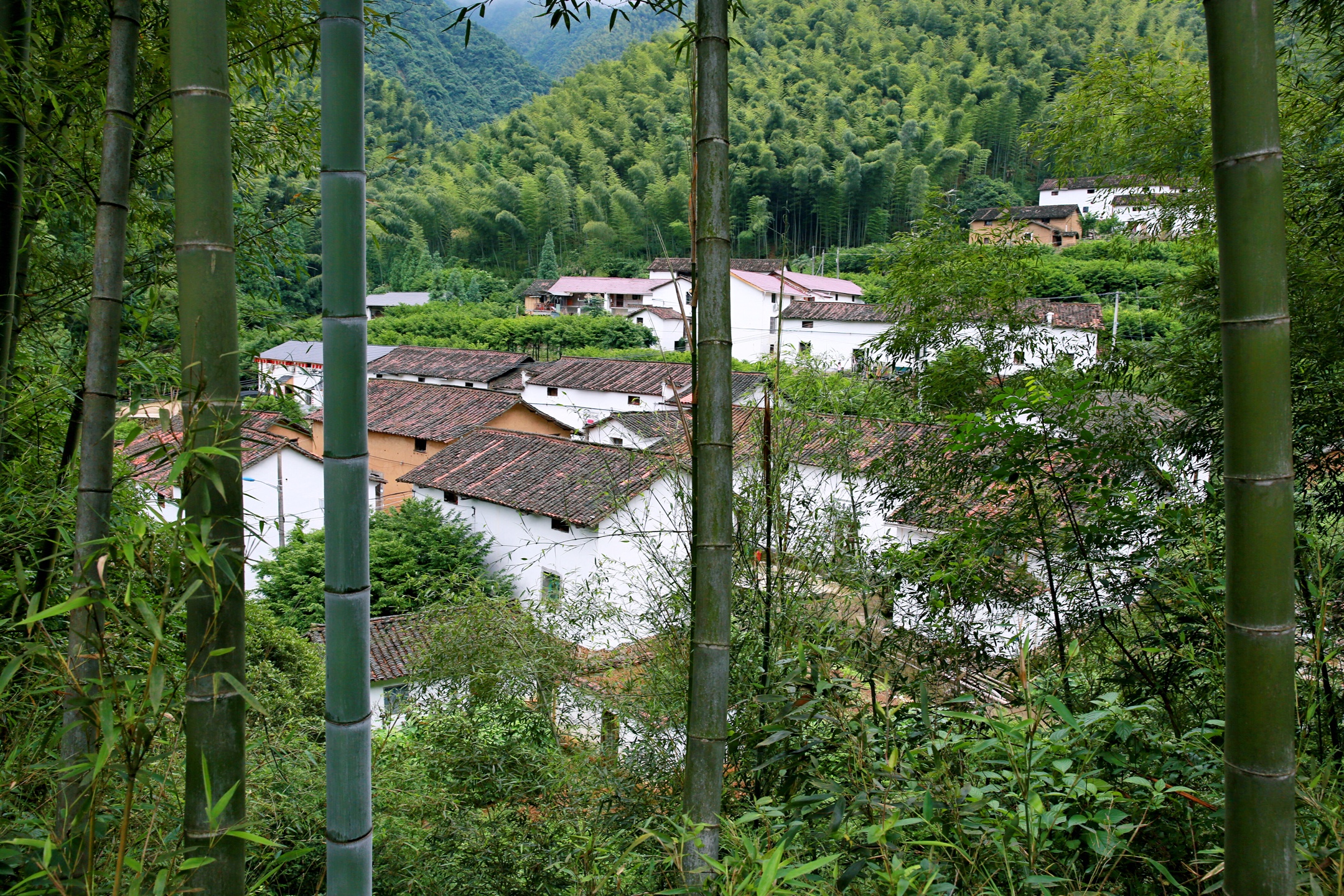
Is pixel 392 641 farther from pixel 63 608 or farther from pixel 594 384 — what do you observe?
pixel 594 384

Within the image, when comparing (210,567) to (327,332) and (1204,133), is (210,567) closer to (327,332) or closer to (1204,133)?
(327,332)

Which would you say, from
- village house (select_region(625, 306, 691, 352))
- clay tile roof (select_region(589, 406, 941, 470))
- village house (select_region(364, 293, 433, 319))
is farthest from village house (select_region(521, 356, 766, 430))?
village house (select_region(364, 293, 433, 319))

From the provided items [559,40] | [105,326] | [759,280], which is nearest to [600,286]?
[759,280]

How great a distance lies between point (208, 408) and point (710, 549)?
724 millimetres

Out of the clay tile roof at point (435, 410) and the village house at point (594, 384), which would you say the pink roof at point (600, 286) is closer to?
the village house at point (594, 384)

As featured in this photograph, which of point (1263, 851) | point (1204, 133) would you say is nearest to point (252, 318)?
point (1263, 851)

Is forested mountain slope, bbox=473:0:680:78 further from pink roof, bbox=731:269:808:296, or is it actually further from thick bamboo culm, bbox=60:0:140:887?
thick bamboo culm, bbox=60:0:140:887

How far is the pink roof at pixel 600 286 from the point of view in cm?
3003

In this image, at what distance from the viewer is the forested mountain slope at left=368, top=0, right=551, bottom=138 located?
59188 mm

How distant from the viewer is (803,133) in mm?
39094

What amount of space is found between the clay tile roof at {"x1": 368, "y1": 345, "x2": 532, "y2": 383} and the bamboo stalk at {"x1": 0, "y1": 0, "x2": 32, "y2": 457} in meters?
16.9

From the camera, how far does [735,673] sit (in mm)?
1980

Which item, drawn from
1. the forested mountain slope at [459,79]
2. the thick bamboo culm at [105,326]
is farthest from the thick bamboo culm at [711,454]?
the forested mountain slope at [459,79]

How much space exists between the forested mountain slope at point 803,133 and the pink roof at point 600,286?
301 cm
